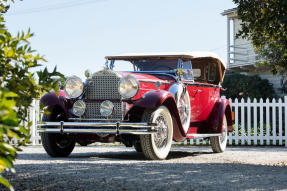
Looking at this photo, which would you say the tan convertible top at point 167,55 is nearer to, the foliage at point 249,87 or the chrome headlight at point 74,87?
the chrome headlight at point 74,87

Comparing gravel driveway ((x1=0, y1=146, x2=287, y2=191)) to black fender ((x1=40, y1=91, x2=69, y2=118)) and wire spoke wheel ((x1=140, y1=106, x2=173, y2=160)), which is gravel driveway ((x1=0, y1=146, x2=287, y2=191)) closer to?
wire spoke wheel ((x1=140, y1=106, x2=173, y2=160))

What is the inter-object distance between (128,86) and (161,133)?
3.18 ft

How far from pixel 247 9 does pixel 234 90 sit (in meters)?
15.9

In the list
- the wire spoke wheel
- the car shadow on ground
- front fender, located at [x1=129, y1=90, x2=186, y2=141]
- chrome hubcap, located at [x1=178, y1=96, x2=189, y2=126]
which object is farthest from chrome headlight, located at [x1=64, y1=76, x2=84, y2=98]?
chrome hubcap, located at [x1=178, y1=96, x2=189, y2=126]

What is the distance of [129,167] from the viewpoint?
5.90 metres

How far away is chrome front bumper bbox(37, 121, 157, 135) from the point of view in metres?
6.77

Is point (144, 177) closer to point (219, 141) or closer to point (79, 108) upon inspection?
point (79, 108)

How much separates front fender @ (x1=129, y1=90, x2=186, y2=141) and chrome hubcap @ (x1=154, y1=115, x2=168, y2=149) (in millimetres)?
252

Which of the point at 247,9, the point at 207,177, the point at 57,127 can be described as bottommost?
the point at 207,177

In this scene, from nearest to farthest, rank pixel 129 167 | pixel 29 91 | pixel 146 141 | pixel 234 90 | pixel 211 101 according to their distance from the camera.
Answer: pixel 29 91
pixel 129 167
pixel 146 141
pixel 211 101
pixel 234 90

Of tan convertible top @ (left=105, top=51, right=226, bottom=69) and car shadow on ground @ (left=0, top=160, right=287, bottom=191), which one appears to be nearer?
car shadow on ground @ (left=0, top=160, right=287, bottom=191)

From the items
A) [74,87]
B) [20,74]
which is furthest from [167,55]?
[20,74]

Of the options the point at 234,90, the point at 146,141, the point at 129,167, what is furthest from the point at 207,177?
the point at 234,90

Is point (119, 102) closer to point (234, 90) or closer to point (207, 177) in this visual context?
point (207, 177)
